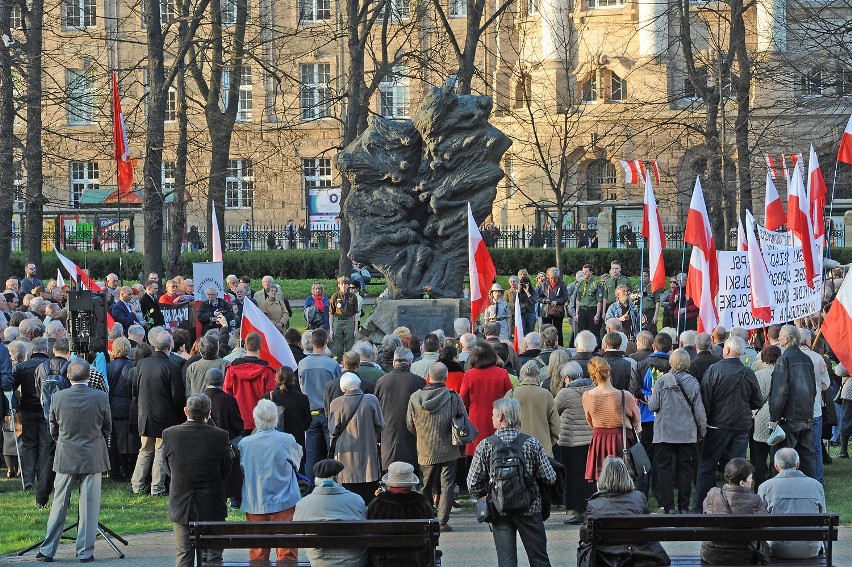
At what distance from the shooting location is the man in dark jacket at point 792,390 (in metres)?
13.1

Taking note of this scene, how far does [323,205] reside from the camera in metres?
46.7

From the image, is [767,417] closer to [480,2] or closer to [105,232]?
[480,2]

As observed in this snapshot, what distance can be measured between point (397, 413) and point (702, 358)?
Answer: 3.05 m

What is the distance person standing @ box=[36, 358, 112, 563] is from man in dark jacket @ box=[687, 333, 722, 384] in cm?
537

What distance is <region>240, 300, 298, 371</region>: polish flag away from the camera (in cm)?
1370

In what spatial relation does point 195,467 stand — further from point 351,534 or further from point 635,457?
point 635,457

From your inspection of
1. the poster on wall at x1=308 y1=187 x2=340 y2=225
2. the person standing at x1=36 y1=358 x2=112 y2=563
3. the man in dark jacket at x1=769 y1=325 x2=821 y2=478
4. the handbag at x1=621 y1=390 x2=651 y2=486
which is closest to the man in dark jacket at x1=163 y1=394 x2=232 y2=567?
the person standing at x1=36 y1=358 x2=112 y2=563

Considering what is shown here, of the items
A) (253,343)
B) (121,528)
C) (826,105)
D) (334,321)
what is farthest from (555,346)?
(826,105)

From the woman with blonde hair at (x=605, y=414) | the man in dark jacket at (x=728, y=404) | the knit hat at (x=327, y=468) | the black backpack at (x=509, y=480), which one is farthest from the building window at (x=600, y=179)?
the knit hat at (x=327, y=468)

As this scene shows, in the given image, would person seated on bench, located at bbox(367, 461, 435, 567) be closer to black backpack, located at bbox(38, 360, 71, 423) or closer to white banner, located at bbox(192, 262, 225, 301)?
black backpack, located at bbox(38, 360, 71, 423)

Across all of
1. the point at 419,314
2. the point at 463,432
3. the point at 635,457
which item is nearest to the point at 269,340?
the point at 463,432

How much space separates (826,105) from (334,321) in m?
14.8

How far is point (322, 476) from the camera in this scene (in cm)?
920

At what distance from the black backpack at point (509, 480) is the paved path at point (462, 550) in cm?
157
